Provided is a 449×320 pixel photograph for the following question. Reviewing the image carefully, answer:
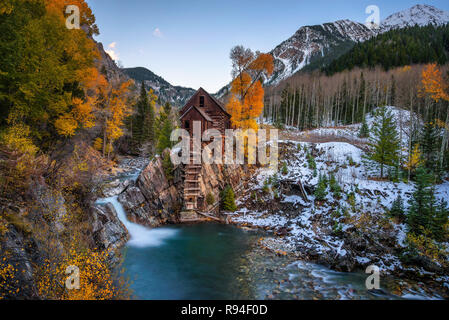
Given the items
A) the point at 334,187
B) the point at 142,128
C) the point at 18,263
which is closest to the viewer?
the point at 18,263

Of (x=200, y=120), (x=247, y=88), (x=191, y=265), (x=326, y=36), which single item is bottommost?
(x=191, y=265)

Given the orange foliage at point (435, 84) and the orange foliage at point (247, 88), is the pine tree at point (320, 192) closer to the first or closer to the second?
the orange foliage at point (247, 88)

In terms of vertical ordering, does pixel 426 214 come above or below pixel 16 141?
below

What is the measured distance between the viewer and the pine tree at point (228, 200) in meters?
21.1

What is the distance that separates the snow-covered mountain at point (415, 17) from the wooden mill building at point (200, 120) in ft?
611

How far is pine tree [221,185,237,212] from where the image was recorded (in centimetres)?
2112

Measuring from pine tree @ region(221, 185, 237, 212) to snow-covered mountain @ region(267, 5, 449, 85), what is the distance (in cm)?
13557

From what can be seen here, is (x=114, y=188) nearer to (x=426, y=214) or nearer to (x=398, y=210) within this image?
(x=398, y=210)

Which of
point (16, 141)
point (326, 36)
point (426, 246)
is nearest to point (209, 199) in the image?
point (16, 141)

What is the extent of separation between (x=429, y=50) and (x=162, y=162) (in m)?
83.0

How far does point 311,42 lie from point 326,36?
13835 millimetres

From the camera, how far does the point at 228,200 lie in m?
21.3
